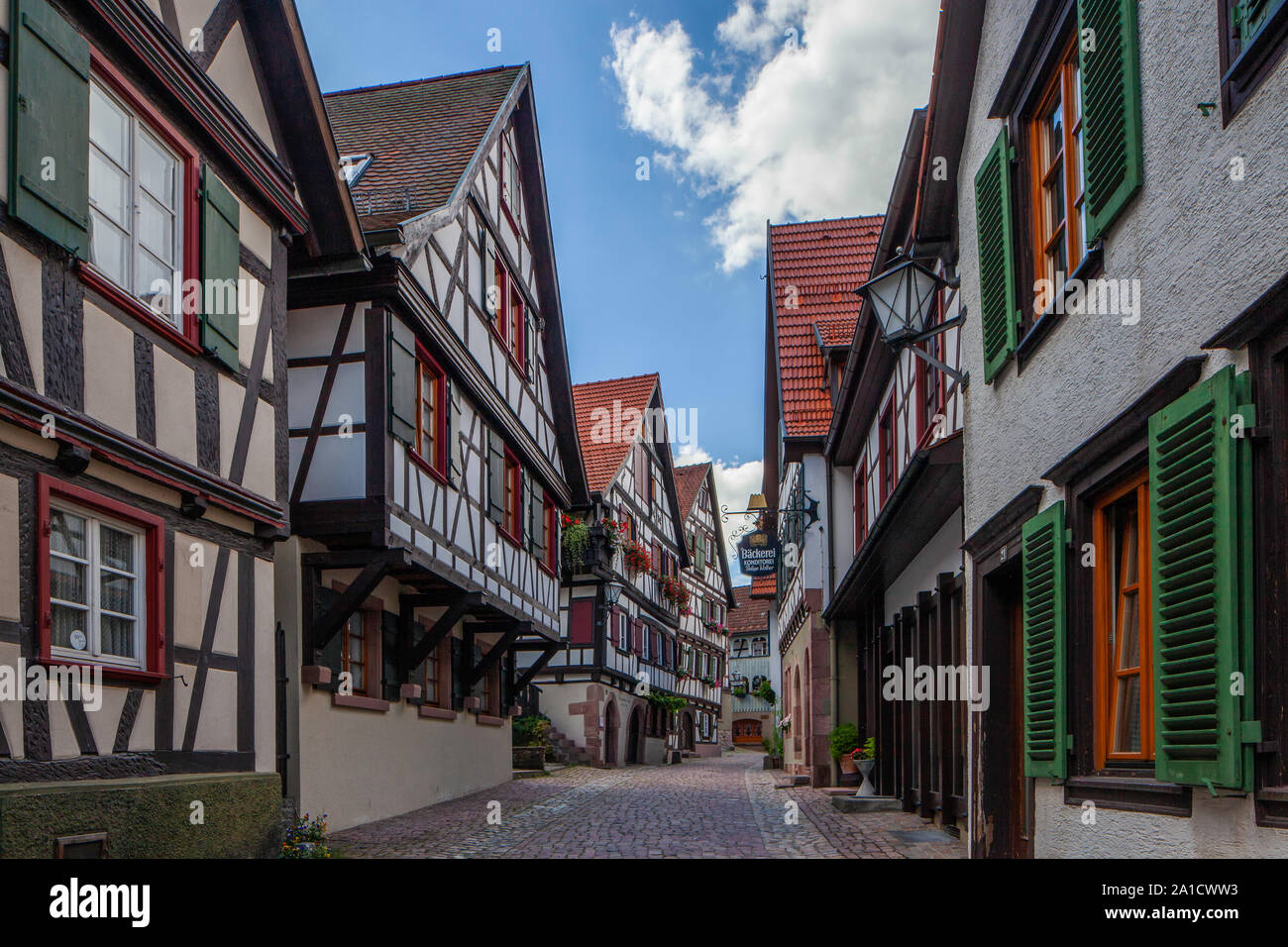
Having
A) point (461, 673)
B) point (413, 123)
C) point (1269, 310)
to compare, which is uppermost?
point (413, 123)

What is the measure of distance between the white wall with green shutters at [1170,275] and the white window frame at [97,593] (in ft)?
16.5

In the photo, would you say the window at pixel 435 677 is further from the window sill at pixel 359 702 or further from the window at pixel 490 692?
the window at pixel 490 692

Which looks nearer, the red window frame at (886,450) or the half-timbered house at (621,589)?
the red window frame at (886,450)

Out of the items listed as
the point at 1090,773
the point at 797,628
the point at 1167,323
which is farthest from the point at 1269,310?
the point at 797,628

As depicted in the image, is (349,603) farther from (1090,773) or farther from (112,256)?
(1090,773)

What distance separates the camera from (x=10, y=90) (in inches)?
241

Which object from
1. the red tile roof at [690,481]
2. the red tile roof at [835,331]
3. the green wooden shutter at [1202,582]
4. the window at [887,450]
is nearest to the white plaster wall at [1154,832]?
the green wooden shutter at [1202,582]

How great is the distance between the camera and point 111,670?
22.3 feet

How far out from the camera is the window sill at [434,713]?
14.8 metres

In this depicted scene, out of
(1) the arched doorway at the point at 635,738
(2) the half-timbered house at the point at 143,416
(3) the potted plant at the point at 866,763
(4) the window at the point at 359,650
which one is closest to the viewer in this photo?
(2) the half-timbered house at the point at 143,416

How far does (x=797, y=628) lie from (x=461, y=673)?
704cm

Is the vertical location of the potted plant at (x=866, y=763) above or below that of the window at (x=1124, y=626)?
below

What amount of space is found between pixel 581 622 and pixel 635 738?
5.25 m

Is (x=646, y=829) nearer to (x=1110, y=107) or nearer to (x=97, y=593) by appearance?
(x=97, y=593)
